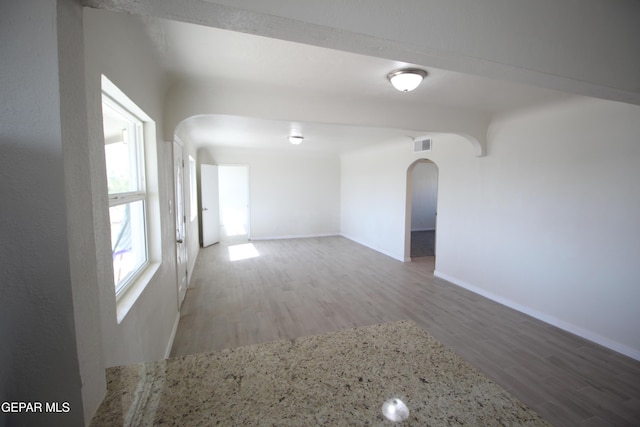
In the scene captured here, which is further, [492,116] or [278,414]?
[492,116]

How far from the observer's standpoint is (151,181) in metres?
2.14

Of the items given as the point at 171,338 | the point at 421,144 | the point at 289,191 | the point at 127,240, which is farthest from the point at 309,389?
the point at 289,191

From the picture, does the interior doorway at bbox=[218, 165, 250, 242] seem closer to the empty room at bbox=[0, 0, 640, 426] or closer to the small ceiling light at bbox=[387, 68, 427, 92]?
the empty room at bbox=[0, 0, 640, 426]

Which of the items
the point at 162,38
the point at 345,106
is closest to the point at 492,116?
the point at 345,106

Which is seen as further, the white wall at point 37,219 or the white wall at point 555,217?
the white wall at point 555,217

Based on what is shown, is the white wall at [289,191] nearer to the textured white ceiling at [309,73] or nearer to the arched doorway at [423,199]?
the arched doorway at [423,199]

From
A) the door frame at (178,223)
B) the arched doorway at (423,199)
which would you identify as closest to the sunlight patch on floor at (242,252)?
the door frame at (178,223)

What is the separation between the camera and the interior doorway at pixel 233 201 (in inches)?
312

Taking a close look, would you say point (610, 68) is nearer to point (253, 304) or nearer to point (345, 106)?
point (345, 106)

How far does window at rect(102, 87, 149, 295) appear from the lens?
157 cm

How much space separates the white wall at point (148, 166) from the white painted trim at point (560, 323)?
12.8 feet

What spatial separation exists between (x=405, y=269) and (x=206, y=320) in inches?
135

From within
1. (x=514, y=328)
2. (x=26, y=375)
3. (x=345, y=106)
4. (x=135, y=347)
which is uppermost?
(x=345, y=106)

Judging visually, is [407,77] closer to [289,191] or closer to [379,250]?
[379,250]
